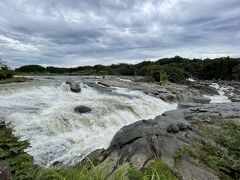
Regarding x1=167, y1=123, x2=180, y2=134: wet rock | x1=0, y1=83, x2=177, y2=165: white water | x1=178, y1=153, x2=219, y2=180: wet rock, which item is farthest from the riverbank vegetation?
x1=0, y1=83, x2=177, y2=165: white water

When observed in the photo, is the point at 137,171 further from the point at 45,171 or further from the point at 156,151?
the point at 156,151

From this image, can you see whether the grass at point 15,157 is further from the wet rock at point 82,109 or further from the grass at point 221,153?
the wet rock at point 82,109

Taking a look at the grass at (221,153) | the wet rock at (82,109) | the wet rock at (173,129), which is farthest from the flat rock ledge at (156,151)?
the wet rock at (82,109)

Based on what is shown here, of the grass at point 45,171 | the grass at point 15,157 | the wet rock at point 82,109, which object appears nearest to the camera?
the grass at point 45,171

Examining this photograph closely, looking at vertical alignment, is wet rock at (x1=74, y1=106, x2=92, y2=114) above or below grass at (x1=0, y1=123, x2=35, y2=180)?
below

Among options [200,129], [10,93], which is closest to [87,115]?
[200,129]

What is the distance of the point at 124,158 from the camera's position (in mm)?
6480

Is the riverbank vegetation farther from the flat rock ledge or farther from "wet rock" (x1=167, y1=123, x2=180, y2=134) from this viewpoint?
"wet rock" (x1=167, y1=123, x2=180, y2=134)

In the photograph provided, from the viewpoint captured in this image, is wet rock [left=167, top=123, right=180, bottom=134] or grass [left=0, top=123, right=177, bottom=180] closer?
grass [left=0, top=123, right=177, bottom=180]

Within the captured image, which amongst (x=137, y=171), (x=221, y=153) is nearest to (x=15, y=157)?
(x=137, y=171)

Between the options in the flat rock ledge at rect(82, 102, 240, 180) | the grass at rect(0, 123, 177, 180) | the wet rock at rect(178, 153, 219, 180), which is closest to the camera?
Result: the grass at rect(0, 123, 177, 180)

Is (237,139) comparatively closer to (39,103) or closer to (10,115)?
(10,115)

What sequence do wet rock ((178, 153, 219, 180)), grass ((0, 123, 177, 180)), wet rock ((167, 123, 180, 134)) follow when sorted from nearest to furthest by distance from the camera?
grass ((0, 123, 177, 180)) < wet rock ((178, 153, 219, 180)) < wet rock ((167, 123, 180, 134))

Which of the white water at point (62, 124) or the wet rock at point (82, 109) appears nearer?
the white water at point (62, 124)
